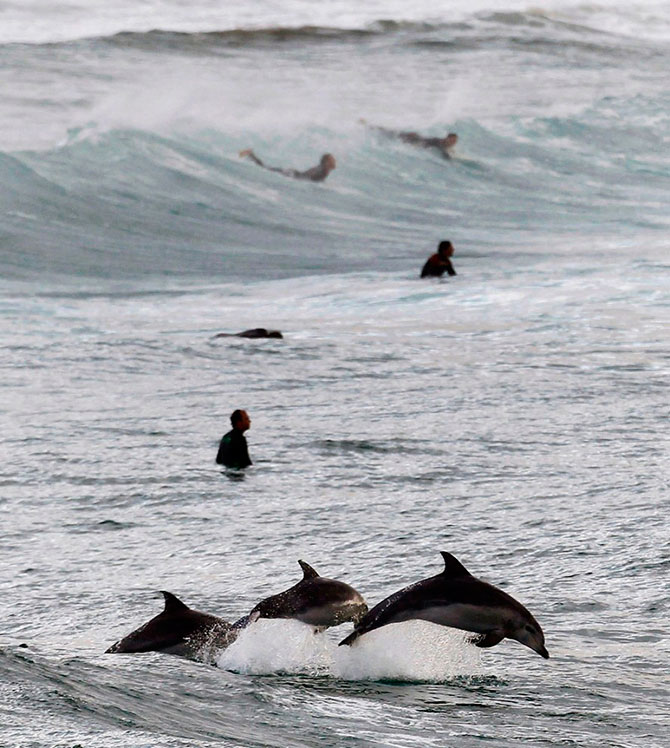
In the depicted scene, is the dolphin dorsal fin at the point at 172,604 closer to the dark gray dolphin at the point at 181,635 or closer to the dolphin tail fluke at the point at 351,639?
the dark gray dolphin at the point at 181,635

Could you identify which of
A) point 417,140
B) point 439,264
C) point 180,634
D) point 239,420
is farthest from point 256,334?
point 417,140

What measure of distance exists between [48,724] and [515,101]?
39.4 meters

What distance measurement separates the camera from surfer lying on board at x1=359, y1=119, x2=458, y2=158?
38438mm

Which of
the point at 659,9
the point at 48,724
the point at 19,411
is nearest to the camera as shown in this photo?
the point at 48,724

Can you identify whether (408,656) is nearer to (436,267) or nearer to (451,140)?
(436,267)

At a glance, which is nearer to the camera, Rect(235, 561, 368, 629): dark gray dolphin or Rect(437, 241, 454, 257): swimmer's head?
Rect(235, 561, 368, 629): dark gray dolphin

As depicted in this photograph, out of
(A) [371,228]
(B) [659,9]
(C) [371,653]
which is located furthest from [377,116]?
(C) [371,653]

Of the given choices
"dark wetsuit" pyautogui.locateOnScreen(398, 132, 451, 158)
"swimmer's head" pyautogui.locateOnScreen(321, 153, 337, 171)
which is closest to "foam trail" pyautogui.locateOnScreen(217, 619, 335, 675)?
"swimmer's head" pyautogui.locateOnScreen(321, 153, 337, 171)

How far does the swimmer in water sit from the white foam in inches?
632

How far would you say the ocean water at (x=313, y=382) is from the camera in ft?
22.0

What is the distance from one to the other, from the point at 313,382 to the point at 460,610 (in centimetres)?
840

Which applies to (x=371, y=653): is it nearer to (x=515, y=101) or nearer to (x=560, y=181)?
(x=560, y=181)

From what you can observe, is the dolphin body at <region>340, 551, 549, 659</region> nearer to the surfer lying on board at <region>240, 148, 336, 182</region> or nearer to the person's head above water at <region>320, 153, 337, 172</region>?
the surfer lying on board at <region>240, 148, 336, 182</region>

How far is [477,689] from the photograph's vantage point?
6.63 metres
